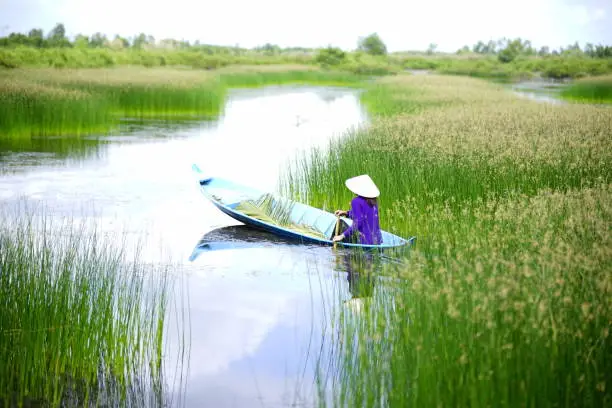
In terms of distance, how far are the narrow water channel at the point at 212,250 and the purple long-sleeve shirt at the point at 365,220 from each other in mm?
366

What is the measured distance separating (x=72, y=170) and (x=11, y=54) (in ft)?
67.5

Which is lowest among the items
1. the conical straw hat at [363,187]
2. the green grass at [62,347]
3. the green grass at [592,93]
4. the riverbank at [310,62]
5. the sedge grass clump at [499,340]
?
the green grass at [62,347]

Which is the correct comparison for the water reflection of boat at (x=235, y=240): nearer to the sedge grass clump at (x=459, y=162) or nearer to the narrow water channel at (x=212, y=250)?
the narrow water channel at (x=212, y=250)

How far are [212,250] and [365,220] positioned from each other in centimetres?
165

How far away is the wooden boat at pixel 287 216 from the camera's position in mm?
6914

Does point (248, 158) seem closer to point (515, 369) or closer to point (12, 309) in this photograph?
point (12, 309)

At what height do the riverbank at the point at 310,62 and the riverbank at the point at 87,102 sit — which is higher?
the riverbank at the point at 310,62

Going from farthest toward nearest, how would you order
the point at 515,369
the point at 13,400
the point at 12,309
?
1. the point at 12,309
2. the point at 13,400
3. the point at 515,369

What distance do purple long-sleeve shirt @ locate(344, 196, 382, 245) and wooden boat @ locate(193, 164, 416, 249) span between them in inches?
3.3

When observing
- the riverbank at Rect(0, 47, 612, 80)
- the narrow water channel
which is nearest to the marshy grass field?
the narrow water channel

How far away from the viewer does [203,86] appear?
20.8 metres

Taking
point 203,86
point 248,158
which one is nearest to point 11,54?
point 203,86

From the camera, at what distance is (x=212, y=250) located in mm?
7078

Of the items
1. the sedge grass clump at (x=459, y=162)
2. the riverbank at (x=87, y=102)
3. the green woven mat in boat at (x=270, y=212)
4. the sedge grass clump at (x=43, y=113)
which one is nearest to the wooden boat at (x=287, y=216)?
the green woven mat in boat at (x=270, y=212)
